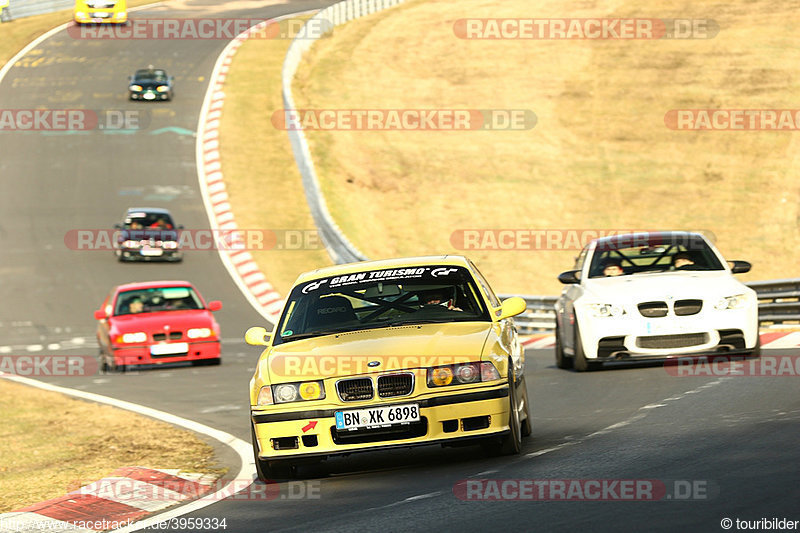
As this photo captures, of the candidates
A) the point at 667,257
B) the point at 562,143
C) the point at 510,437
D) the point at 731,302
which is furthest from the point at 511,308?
the point at 562,143

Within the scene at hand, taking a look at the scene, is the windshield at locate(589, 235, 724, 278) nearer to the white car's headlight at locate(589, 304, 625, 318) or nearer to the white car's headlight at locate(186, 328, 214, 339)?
the white car's headlight at locate(589, 304, 625, 318)

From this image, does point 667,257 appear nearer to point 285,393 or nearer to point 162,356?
point 285,393

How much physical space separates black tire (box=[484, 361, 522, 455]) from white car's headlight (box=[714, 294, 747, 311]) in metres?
5.61

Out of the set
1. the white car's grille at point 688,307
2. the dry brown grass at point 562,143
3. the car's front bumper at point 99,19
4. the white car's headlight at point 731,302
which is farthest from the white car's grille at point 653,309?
the car's front bumper at point 99,19

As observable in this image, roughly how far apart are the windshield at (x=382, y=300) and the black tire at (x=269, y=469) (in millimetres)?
950

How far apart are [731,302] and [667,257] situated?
1477mm

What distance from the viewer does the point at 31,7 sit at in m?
64.5

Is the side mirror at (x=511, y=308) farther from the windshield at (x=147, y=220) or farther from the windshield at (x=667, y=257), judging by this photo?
the windshield at (x=147, y=220)

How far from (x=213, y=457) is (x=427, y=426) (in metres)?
3.09

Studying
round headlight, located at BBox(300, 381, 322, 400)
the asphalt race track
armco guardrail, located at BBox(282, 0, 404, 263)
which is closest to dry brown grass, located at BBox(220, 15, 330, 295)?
armco guardrail, located at BBox(282, 0, 404, 263)

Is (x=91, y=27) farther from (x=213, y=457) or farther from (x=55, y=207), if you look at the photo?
(x=213, y=457)

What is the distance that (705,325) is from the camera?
13844mm

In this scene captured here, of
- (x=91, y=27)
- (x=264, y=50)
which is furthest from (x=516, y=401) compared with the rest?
(x=91, y=27)

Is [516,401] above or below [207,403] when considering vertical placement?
above
